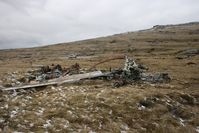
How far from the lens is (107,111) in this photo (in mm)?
22219

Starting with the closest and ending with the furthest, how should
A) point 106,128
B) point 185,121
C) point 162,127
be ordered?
point 106,128
point 162,127
point 185,121

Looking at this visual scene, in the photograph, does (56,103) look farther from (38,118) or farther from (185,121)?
(185,121)

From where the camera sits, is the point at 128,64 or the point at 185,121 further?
the point at 128,64

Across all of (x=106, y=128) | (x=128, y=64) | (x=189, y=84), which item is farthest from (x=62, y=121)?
(x=189, y=84)

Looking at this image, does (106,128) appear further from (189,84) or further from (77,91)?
(189,84)

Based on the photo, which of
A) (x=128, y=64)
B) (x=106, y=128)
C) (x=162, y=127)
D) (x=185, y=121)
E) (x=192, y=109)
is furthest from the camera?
(x=128, y=64)

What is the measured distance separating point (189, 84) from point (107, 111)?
17.9 m

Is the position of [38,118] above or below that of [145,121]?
above

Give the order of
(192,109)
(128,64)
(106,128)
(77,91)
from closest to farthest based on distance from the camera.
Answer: (106,128) < (192,109) < (77,91) < (128,64)

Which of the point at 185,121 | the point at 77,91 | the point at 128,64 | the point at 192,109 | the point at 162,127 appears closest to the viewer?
the point at 162,127

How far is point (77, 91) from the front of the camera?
90.0 feet

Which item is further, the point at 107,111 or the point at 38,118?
the point at 107,111

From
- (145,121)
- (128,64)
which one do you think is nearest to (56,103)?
(145,121)

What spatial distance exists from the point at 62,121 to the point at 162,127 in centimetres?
720
